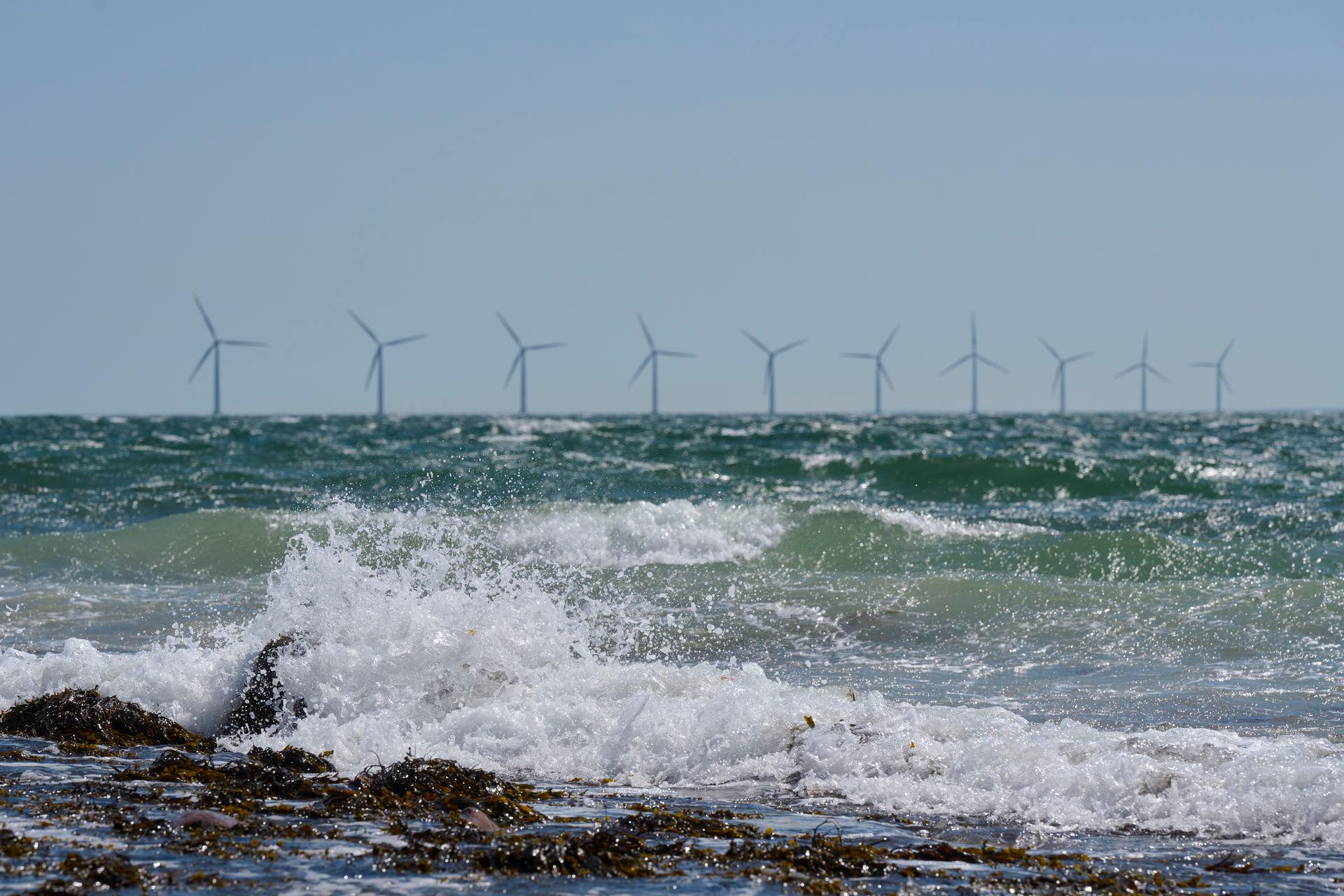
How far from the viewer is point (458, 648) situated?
27.4 feet

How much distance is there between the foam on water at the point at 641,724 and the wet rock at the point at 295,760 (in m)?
0.20

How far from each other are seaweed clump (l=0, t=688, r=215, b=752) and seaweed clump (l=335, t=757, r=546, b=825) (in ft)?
5.50

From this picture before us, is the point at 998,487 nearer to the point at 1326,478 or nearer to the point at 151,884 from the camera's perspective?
the point at 1326,478

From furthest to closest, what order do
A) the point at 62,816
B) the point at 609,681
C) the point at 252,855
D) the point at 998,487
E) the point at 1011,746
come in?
the point at 998,487 < the point at 609,681 < the point at 1011,746 < the point at 62,816 < the point at 252,855

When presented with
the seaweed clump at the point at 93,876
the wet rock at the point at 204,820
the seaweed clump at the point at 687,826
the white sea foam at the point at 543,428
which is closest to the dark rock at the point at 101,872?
the seaweed clump at the point at 93,876

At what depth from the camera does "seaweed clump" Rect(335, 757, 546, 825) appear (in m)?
5.67

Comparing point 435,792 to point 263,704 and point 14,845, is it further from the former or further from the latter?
point 263,704

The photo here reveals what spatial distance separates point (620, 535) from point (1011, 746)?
455 inches

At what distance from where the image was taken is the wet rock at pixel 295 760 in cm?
659

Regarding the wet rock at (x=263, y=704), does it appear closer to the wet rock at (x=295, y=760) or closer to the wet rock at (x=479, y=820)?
the wet rock at (x=295, y=760)

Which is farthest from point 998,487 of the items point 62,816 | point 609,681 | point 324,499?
point 62,816

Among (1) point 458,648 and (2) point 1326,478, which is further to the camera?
(2) point 1326,478

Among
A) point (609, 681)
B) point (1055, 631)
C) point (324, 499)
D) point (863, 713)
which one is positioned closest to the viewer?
point (863, 713)

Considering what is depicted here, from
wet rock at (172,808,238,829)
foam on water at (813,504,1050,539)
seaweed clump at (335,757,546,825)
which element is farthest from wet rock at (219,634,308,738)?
foam on water at (813,504,1050,539)
